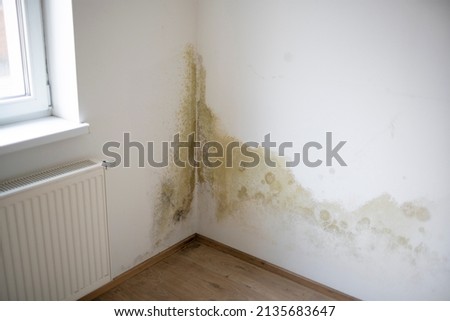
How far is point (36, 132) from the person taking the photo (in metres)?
1.98

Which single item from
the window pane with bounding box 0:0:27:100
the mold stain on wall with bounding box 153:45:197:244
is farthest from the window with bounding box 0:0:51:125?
the mold stain on wall with bounding box 153:45:197:244

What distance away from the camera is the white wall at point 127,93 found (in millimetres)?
2051

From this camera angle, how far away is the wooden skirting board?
2.44 metres

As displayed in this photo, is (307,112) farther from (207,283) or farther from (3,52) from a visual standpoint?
(3,52)

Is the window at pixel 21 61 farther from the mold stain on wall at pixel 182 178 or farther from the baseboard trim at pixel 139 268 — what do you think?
the baseboard trim at pixel 139 268

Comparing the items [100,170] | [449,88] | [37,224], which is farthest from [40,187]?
[449,88]

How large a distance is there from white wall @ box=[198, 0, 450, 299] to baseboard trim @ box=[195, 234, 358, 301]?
41 mm

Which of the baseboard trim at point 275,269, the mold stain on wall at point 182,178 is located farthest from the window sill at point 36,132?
the baseboard trim at point 275,269

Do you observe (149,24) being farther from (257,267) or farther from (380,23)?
(257,267)

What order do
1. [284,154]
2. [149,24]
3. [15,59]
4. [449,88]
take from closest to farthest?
[449,88] → [15,59] → [149,24] → [284,154]

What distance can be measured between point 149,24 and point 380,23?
107 cm

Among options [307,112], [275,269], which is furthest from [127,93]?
[275,269]

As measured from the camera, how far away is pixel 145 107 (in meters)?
2.40

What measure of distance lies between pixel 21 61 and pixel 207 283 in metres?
1.44
